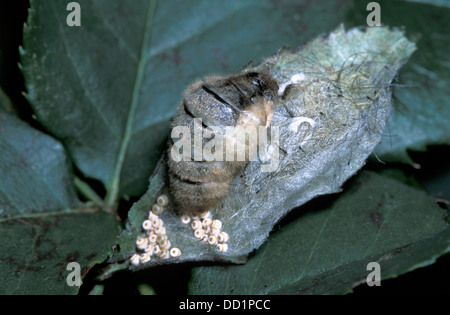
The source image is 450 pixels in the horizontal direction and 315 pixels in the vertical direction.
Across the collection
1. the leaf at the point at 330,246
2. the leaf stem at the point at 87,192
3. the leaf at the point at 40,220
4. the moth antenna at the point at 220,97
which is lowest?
the leaf at the point at 330,246

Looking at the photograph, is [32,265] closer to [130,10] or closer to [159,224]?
[159,224]

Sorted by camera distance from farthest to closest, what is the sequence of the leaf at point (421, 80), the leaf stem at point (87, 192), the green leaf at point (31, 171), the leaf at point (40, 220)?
the leaf at point (421, 80) → the leaf stem at point (87, 192) → the green leaf at point (31, 171) → the leaf at point (40, 220)

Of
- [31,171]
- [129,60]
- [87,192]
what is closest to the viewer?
[31,171]

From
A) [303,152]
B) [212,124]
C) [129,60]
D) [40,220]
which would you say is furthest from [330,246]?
[129,60]

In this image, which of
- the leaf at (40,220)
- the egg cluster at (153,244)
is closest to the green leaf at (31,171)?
the leaf at (40,220)

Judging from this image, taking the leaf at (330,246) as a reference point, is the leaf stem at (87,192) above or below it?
above

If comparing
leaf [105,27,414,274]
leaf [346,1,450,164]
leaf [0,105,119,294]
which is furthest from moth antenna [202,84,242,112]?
leaf [346,1,450,164]

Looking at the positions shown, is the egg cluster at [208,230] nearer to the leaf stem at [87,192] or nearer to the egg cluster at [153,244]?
the egg cluster at [153,244]

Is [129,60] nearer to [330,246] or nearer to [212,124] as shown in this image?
[212,124]
